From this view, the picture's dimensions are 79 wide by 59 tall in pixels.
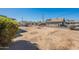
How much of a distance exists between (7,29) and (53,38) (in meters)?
0.92

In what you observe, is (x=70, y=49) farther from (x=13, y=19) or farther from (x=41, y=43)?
(x=13, y=19)

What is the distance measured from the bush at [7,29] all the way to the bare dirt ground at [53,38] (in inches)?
6.6

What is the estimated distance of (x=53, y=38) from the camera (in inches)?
259

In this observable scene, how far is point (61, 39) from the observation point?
6.56m

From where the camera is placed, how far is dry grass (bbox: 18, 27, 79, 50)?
6547 mm

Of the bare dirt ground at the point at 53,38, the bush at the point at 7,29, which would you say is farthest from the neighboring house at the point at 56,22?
the bush at the point at 7,29

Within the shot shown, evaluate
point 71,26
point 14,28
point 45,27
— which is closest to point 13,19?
point 14,28

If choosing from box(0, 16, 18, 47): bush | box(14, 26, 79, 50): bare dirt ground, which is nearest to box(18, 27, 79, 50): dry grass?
box(14, 26, 79, 50): bare dirt ground

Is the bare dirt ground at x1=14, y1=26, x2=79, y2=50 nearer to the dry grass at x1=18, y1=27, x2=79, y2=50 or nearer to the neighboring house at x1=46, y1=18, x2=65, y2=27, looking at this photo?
the dry grass at x1=18, y1=27, x2=79, y2=50

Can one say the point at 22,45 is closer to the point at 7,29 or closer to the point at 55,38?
the point at 7,29

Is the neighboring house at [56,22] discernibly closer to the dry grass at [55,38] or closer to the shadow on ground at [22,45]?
the dry grass at [55,38]
